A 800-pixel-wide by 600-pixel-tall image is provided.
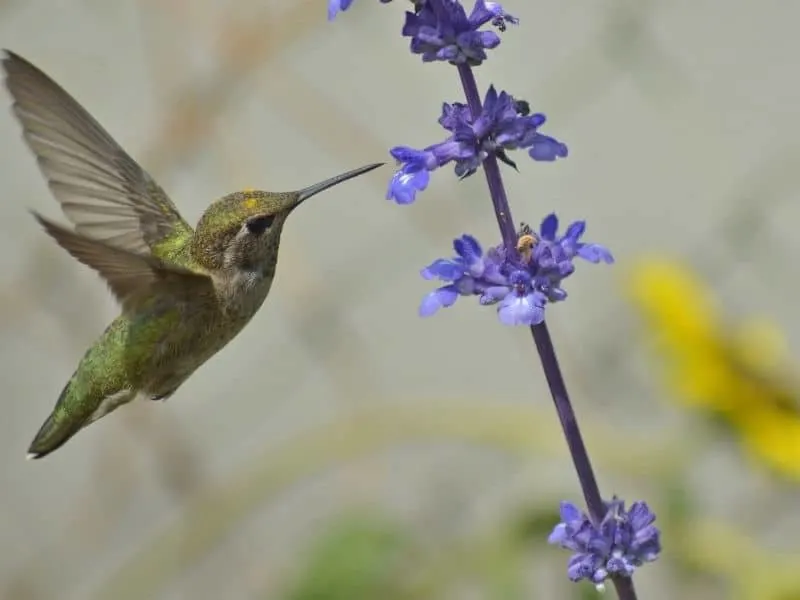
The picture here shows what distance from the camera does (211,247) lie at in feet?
6.49

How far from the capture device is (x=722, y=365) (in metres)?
3.09

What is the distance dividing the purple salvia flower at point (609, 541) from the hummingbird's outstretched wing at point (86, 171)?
Answer: 912 millimetres

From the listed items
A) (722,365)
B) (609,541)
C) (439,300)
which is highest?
(722,365)

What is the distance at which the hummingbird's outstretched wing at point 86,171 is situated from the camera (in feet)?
6.41

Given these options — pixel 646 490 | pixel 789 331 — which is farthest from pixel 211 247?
pixel 789 331

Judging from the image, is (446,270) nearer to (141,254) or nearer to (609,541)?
(609,541)

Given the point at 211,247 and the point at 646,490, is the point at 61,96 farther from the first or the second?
the point at 646,490

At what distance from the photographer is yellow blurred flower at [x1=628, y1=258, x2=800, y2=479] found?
295 centimetres

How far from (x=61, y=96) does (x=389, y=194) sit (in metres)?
0.81

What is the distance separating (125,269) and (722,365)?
1.81m

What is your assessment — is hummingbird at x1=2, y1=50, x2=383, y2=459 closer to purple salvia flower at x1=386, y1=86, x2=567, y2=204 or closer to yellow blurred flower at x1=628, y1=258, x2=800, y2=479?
purple salvia flower at x1=386, y1=86, x2=567, y2=204

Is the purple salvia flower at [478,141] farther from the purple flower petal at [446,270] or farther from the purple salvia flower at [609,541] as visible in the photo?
the purple salvia flower at [609,541]

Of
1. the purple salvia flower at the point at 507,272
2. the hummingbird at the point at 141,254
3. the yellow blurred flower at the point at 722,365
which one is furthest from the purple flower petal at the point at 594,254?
the yellow blurred flower at the point at 722,365

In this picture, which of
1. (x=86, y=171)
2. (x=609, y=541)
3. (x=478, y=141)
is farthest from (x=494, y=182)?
(x=86, y=171)
